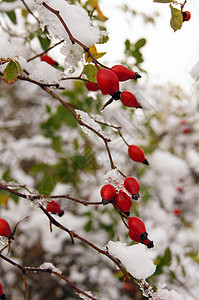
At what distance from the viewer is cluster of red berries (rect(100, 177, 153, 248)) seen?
2.27 feet

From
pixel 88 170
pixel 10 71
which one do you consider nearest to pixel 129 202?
pixel 10 71

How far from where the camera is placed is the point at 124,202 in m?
0.71

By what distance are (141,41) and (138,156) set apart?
27.6 inches

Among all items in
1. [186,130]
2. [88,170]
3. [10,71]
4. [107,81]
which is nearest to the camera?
[107,81]

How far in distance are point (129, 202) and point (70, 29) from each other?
0.43 m

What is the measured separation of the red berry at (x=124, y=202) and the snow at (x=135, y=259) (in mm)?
85

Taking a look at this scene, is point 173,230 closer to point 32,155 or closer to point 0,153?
point 32,155

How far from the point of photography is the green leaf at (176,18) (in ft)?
2.31

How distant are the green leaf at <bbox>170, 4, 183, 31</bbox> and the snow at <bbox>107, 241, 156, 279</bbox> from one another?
53 centimetres

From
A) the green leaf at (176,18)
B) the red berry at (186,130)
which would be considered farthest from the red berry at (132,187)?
the red berry at (186,130)

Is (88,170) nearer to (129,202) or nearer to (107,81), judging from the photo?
(129,202)

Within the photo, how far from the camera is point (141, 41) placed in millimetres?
1344

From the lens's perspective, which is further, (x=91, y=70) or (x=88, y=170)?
(x=88, y=170)

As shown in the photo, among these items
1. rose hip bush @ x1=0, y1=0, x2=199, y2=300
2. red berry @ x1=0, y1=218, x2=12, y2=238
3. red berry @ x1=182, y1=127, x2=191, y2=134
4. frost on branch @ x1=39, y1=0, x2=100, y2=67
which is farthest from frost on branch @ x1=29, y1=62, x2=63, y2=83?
red berry @ x1=182, y1=127, x2=191, y2=134
